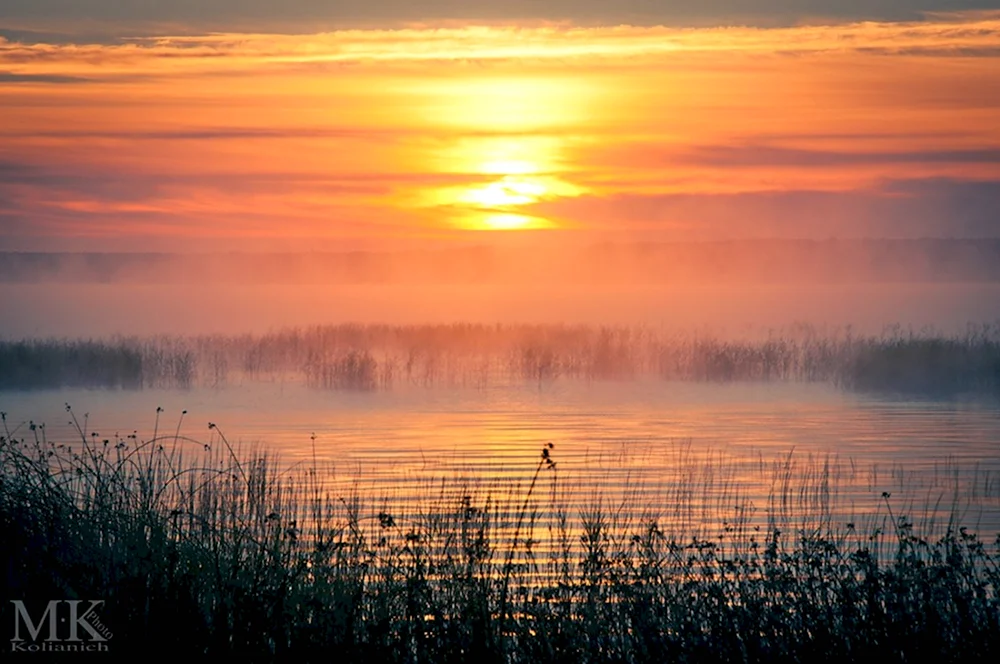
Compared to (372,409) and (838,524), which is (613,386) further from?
(838,524)

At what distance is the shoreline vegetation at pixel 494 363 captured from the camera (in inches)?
1030

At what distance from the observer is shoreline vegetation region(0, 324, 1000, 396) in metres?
26.2

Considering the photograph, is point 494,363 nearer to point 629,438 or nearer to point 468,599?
point 629,438

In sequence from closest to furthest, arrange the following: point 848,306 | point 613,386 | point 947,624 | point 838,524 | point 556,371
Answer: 1. point 947,624
2. point 838,524
3. point 613,386
4. point 556,371
5. point 848,306

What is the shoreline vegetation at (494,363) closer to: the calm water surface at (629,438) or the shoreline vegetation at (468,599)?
the calm water surface at (629,438)

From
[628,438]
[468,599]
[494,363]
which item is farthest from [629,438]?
[494,363]

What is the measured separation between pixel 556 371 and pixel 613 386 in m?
2.41

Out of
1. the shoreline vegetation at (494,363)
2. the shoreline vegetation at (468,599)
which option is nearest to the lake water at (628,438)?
the shoreline vegetation at (494,363)

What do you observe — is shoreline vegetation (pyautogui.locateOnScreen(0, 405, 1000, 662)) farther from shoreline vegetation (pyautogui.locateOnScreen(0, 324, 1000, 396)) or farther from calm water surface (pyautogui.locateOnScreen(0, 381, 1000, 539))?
shoreline vegetation (pyautogui.locateOnScreen(0, 324, 1000, 396))

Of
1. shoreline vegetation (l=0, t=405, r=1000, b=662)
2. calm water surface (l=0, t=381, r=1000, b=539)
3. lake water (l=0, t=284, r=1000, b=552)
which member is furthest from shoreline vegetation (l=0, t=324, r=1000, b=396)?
shoreline vegetation (l=0, t=405, r=1000, b=662)

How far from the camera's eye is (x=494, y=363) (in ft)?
101

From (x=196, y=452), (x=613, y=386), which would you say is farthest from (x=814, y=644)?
(x=613, y=386)

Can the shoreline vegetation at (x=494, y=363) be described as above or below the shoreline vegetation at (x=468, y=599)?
above

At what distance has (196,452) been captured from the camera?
594 inches
